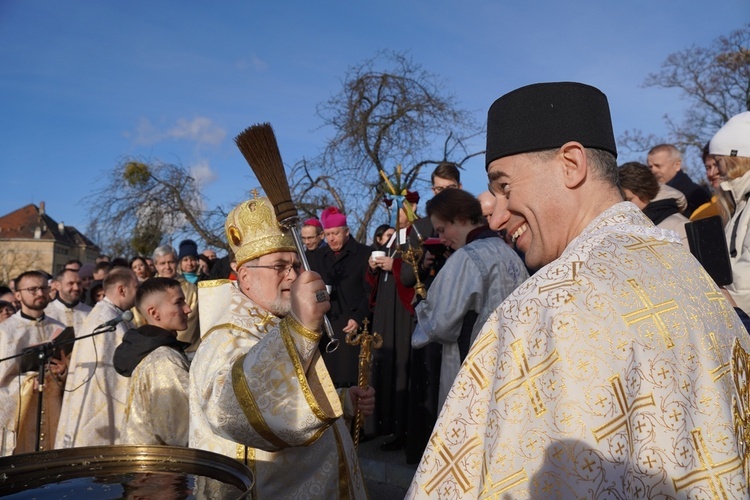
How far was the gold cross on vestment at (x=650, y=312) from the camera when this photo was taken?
4.85ft

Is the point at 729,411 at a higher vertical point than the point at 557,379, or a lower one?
lower

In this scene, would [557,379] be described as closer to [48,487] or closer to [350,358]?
[48,487]

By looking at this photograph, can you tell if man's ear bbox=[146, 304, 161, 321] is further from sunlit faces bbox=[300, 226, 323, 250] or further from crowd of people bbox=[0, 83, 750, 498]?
sunlit faces bbox=[300, 226, 323, 250]

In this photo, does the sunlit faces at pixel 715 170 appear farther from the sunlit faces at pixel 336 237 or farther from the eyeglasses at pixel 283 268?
the sunlit faces at pixel 336 237

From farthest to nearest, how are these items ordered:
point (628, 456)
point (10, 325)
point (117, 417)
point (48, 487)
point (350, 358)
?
1. point (350, 358)
2. point (10, 325)
3. point (117, 417)
4. point (48, 487)
5. point (628, 456)

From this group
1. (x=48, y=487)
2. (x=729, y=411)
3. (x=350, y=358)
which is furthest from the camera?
(x=350, y=358)

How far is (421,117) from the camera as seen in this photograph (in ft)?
55.0

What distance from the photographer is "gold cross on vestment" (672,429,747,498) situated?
1.42 metres

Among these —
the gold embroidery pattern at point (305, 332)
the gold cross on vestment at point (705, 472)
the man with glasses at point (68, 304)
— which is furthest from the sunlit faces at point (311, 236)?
the gold cross on vestment at point (705, 472)

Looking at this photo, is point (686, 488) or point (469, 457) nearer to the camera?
point (686, 488)

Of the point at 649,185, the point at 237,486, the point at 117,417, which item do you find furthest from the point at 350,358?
the point at 237,486

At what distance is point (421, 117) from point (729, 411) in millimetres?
15678

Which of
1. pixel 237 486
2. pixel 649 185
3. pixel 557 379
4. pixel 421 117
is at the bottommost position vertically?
pixel 237 486

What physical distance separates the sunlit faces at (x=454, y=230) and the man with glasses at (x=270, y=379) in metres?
2.34
